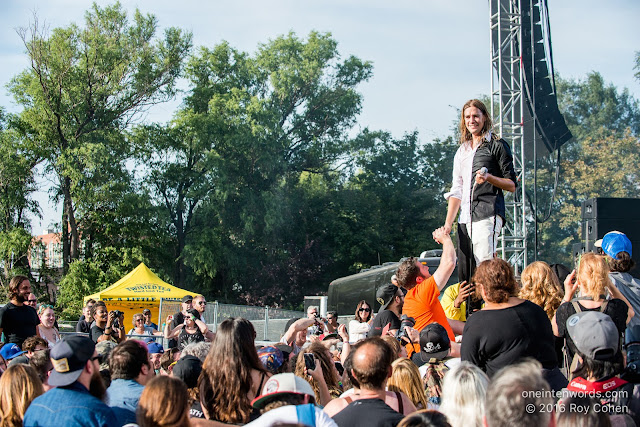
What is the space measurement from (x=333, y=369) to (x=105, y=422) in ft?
6.44

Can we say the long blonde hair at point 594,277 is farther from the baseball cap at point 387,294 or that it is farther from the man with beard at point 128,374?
the man with beard at point 128,374

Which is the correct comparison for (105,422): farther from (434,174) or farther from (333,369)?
(434,174)

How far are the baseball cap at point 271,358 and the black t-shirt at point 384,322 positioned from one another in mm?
→ 1420

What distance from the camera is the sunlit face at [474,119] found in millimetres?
4938

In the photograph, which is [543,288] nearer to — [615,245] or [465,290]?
[465,290]

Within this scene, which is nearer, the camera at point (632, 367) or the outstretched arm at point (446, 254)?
the camera at point (632, 367)

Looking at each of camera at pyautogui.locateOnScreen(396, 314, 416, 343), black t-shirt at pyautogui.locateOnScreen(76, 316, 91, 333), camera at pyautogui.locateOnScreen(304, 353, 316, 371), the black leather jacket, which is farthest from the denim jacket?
black t-shirt at pyautogui.locateOnScreen(76, 316, 91, 333)

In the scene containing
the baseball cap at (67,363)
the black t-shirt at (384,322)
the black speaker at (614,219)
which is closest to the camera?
the baseball cap at (67,363)

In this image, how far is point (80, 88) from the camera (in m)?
30.1

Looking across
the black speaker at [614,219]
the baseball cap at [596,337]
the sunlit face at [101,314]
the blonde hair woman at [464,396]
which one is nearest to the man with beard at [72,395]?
the blonde hair woman at [464,396]

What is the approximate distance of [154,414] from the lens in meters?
2.90

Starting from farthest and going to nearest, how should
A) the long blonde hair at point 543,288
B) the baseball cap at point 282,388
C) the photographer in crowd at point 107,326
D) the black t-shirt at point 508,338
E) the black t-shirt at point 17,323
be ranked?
the photographer in crowd at point 107,326 → the black t-shirt at point 17,323 → the long blonde hair at point 543,288 → the black t-shirt at point 508,338 → the baseball cap at point 282,388

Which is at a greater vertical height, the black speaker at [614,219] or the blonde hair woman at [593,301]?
the black speaker at [614,219]

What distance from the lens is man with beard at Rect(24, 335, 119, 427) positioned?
310 centimetres
